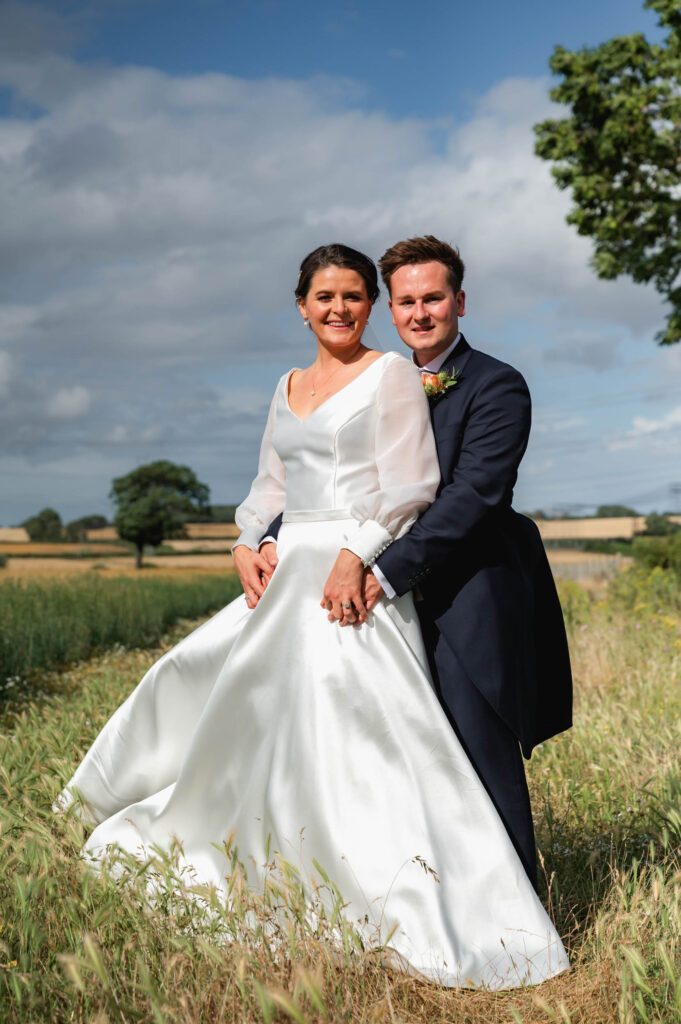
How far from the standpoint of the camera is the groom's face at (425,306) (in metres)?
3.13

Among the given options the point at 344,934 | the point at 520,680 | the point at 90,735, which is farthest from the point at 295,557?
the point at 90,735

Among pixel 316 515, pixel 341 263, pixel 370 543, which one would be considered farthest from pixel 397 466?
pixel 341 263

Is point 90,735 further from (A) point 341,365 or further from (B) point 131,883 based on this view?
(A) point 341,365

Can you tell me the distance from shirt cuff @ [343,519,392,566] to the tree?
526 inches

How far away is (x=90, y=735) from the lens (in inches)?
232

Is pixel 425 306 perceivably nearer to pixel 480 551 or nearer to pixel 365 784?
pixel 480 551

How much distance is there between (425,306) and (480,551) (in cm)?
88

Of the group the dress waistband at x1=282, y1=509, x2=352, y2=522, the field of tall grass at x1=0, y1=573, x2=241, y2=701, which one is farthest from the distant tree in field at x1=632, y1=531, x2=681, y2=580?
the dress waistband at x1=282, y1=509, x2=352, y2=522

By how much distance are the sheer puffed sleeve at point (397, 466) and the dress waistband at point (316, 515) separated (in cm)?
7

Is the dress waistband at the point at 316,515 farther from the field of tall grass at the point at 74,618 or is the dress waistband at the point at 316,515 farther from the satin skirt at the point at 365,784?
the field of tall grass at the point at 74,618

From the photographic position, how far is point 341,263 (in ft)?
10.3

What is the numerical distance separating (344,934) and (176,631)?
10937mm

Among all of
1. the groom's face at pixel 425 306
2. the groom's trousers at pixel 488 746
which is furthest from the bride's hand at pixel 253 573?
the groom's face at pixel 425 306

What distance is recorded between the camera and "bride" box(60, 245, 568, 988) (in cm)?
288
